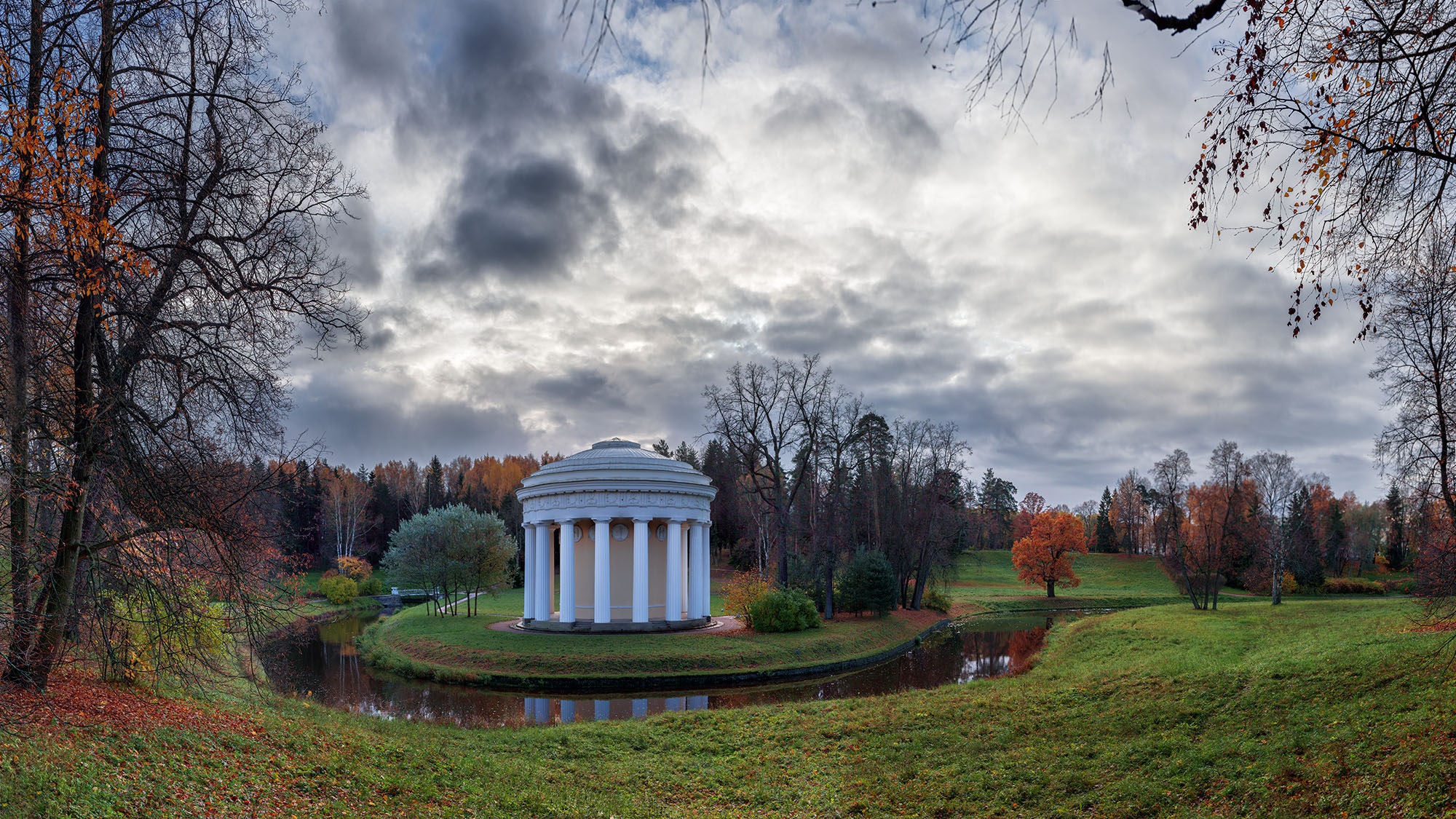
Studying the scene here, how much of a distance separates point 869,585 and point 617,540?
1123cm

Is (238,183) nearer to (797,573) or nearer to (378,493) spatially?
(797,573)

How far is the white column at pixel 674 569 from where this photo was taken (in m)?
31.7

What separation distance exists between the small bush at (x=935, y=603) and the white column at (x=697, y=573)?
50.4ft

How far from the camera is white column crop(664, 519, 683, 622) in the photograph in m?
31.7

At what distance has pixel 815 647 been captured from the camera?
89.9ft

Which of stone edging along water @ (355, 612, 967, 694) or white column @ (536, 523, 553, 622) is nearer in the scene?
stone edging along water @ (355, 612, 967, 694)

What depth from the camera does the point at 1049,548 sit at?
53.4 m

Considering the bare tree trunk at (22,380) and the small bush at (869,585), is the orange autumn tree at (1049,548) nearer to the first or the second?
the small bush at (869,585)

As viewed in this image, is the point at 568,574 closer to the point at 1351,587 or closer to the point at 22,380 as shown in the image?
the point at 22,380

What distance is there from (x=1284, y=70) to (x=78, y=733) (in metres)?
12.3

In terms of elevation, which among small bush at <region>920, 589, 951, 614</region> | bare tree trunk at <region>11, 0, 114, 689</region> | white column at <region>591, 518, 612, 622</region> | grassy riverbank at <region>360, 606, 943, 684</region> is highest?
bare tree trunk at <region>11, 0, 114, 689</region>

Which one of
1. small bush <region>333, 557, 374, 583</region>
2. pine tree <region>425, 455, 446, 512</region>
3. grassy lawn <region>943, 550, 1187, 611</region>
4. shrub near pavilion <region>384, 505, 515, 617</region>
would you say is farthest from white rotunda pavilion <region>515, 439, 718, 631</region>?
pine tree <region>425, 455, 446, 512</region>

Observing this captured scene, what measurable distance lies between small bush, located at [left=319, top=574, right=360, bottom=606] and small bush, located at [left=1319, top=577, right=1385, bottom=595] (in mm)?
60772

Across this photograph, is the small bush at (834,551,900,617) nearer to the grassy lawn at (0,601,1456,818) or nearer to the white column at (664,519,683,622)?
the white column at (664,519,683,622)
